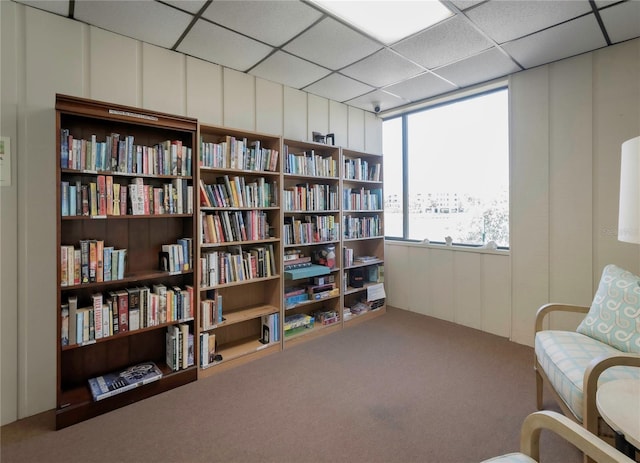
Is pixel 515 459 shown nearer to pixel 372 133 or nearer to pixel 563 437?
pixel 563 437

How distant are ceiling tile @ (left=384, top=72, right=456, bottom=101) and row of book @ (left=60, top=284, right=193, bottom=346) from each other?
3025 millimetres

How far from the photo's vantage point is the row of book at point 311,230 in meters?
3.22

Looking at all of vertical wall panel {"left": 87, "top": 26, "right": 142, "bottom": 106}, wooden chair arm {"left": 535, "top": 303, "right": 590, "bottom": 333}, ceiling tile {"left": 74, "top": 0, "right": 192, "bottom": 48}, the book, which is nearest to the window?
wooden chair arm {"left": 535, "top": 303, "right": 590, "bottom": 333}

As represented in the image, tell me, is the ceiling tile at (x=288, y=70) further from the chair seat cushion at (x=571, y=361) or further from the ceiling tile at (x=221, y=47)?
the chair seat cushion at (x=571, y=361)

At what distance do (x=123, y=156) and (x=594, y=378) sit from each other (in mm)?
3031

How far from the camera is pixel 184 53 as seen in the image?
268 cm

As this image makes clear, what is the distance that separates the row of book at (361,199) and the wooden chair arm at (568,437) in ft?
9.18

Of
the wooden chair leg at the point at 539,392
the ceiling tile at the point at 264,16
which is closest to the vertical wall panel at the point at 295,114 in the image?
the ceiling tile at the point at 264,16

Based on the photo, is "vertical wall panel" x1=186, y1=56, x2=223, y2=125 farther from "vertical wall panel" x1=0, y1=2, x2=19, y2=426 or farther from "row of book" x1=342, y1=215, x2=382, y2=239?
"row of book" x1=342, y1=215, x2=382, y2=239

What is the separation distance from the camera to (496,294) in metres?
3.38

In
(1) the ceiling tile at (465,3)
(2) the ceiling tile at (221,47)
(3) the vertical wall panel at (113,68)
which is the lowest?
(3) the vertical wall panel at (113,68)

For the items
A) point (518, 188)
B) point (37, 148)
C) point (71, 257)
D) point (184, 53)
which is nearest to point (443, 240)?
point (518, 188)

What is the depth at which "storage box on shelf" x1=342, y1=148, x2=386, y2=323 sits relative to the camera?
3.79 metres

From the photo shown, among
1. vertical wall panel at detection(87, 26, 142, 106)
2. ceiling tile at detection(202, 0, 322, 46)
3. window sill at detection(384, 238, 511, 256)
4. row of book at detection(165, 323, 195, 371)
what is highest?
ceiling tile at detection(202, 0, 322, 46)
